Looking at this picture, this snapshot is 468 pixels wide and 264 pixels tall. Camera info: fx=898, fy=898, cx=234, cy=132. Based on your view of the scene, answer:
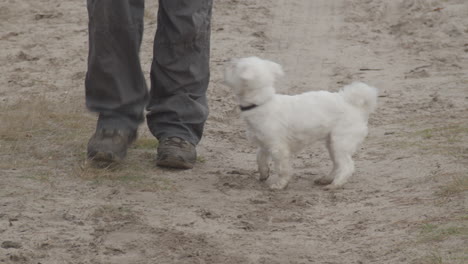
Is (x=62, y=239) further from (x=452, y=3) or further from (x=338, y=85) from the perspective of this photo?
(x=452, y=3)

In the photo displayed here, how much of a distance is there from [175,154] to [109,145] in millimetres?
408

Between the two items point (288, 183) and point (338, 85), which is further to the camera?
point (338, 85)

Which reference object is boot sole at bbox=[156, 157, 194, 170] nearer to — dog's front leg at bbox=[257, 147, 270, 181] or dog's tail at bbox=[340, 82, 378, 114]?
dog's front leg at bbox=[257, 147, 270, 181]

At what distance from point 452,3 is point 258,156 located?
529cm

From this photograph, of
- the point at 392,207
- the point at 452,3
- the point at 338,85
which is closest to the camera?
the point at 392,207

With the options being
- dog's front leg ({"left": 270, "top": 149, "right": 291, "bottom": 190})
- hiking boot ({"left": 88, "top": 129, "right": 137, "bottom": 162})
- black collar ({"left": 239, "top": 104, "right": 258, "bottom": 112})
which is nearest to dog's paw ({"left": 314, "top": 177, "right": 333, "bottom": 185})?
dog's front leg ({"left": 270, "top": 149, "right": 291, "bottom": 190})

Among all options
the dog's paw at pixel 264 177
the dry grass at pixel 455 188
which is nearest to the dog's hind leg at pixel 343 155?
the dog's paw at pixel 264 177

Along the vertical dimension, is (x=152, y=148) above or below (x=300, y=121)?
below

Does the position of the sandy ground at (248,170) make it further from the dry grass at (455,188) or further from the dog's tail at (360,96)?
the dog's tail at (360,96)

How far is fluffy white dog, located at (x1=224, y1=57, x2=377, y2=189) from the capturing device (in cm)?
523

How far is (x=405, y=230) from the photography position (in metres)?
4.42

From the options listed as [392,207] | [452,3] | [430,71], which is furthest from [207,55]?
[452,3]

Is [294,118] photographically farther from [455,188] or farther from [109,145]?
[109,145]

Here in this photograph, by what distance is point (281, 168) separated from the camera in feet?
17.4
